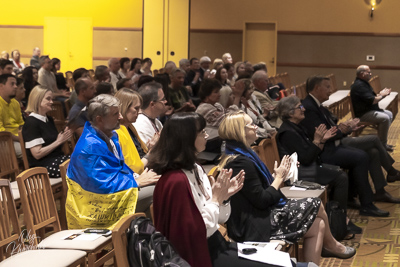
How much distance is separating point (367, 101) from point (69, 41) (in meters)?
12.1

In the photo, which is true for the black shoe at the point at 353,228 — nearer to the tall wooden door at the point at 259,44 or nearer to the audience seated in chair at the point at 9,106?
the audience seated in chair at the point at 9,106

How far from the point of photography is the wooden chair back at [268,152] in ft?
17.3

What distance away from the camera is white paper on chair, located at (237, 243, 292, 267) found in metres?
3.46

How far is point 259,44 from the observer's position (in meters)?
18.9

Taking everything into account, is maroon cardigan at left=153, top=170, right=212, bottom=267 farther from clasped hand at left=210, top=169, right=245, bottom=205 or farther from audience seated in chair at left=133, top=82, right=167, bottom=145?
audience seated in chair at left=133, top=82, right=167, bottom=145

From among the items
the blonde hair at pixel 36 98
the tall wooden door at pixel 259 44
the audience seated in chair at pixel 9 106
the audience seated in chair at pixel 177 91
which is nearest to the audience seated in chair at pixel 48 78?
the audience seated in chair at pixel 177 91

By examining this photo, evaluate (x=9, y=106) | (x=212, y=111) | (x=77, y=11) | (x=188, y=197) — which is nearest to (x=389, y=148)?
(x=212, y=111)

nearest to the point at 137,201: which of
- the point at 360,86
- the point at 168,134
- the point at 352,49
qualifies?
the point at 168,134

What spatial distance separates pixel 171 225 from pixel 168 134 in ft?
1.51

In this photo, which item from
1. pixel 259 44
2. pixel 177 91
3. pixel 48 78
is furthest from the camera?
pixel 259 44

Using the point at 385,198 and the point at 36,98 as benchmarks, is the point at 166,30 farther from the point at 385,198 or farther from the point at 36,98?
the point at 36,98

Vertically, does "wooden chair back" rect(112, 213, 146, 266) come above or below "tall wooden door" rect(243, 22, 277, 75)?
below

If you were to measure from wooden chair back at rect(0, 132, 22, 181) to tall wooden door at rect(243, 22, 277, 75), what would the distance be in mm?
13691

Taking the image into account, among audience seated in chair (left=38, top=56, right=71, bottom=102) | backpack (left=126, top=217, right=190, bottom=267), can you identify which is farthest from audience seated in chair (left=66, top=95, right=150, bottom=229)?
audience seated in chair (left=38, top=56, right=71, bottom=102)
